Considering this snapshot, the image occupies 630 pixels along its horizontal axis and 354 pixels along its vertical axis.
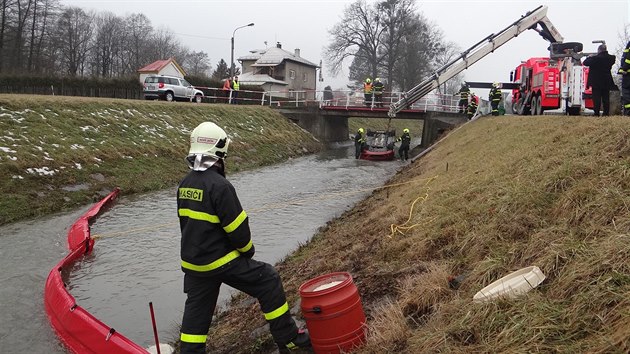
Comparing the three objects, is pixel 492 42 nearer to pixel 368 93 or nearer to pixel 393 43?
pixel 368 93

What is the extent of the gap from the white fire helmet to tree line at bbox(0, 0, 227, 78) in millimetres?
40629

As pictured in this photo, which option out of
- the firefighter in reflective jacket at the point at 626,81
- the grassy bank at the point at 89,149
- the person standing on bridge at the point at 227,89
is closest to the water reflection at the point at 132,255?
the grassy bank at the point at 89,149

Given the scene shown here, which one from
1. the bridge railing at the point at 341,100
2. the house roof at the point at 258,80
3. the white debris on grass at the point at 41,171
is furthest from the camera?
the house roof at the point at 258,80

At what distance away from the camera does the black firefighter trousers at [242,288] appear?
3.77m

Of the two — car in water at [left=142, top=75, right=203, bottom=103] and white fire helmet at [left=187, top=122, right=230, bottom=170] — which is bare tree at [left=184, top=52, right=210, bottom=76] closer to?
car in water at [left=142, top=75, right=203, bottom=103]

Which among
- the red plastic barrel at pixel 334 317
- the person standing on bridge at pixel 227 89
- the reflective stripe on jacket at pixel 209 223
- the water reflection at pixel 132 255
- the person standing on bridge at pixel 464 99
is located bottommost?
the water reflection at pixel 132 255

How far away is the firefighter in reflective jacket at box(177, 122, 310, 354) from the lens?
368cm

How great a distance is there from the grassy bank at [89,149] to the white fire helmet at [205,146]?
8252 millimetres

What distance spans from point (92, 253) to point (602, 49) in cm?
1125

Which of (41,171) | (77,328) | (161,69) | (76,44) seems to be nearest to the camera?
(77,328)

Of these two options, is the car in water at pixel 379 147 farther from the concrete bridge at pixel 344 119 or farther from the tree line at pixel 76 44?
the tree line at pixel 76 44

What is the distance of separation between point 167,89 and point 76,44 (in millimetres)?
48888

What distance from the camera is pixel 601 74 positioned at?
975 centimetres

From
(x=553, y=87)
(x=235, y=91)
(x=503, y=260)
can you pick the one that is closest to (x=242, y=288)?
(x=503, y=260)
